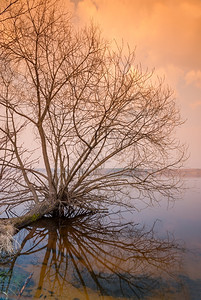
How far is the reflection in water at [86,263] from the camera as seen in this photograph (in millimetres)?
2840

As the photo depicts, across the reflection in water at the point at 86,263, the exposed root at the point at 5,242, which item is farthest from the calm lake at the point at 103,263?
the exposed root at the point at 5,242

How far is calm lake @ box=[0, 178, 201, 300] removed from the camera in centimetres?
282

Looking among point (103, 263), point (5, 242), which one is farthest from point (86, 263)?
point (5, 242)

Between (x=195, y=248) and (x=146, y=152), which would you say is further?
(x=146, y=152)

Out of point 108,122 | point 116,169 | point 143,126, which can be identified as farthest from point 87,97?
point 116,169

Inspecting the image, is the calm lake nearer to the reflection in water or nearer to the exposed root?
the reflection in water

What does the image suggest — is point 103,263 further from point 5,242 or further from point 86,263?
point 5,242

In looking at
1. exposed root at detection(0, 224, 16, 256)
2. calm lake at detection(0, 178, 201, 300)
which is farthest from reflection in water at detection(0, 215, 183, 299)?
exposed root at detection(0, 224, 16, 256)

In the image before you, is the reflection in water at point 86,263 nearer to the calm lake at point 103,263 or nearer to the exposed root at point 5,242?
the calm lake at point 103,263

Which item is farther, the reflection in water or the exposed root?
the exposed root

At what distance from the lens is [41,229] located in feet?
18.5

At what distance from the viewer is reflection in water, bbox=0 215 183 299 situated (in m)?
2.84

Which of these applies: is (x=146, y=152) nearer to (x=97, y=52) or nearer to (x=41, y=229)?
(x=97, y=52)

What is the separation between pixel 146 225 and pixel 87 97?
370 centimetres
